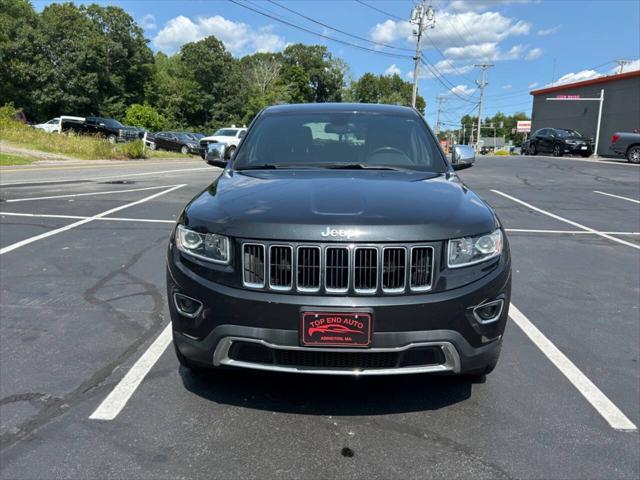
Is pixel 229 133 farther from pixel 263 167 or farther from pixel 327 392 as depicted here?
pixel 327 392

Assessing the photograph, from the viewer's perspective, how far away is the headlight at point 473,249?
264cm

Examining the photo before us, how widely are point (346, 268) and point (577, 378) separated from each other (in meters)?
1.93

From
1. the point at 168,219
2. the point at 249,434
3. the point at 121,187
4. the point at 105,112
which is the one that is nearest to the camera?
the point at 249,434

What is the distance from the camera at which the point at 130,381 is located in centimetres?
329

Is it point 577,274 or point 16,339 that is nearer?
point 16,339

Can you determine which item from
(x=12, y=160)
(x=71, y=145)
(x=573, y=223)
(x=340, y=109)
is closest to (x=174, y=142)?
(x=71, y=145)

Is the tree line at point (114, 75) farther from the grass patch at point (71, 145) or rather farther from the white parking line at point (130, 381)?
the white parking line at point (130, 381)

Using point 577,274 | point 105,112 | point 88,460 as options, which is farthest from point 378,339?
point 105,112

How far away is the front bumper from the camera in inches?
98.5

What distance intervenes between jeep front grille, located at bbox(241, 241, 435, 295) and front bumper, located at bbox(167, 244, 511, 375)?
0.16 feet

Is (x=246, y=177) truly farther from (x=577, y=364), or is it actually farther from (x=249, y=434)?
(x=577, y=364)

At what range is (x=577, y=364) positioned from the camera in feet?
11.9

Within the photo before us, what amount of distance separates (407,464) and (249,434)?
2.66ft

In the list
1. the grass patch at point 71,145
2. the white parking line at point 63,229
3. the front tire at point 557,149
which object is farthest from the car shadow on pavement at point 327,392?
the front tire at point 557,149
